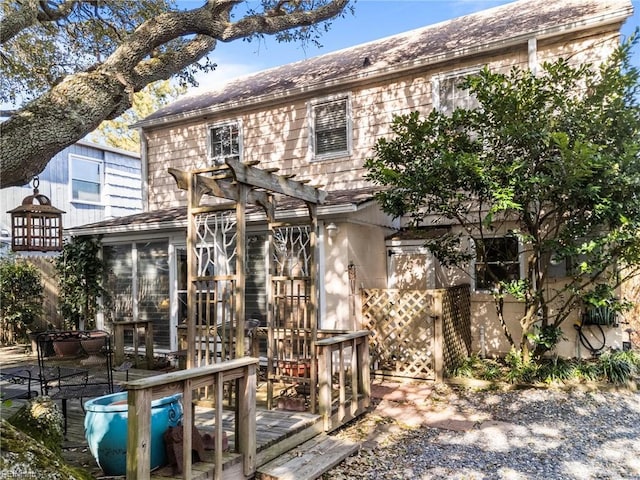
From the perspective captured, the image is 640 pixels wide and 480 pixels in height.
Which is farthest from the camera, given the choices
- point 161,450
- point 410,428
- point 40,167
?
point 410,428

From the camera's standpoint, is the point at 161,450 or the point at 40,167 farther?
the point at 40,167

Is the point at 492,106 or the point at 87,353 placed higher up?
the point at 492,106

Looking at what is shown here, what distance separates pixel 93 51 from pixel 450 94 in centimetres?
700

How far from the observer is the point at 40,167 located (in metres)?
4.73

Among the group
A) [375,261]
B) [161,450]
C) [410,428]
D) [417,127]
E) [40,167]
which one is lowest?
[410,428]

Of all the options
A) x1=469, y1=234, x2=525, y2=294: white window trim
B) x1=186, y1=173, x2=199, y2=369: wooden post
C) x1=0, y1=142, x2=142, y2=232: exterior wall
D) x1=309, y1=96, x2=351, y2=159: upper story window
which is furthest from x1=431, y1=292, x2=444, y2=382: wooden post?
x1=0, y1=142, x2=142, y2=232: exterior wall

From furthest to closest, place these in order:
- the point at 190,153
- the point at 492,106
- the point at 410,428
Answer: the point at 190,153
the point at 492,106
the point at 410,428

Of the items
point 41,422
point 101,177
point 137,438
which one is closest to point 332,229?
point 41,422

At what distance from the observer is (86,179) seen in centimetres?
1505

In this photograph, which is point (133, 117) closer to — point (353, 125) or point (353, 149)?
point (353, 125)

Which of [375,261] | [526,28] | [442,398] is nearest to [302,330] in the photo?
[442,398]

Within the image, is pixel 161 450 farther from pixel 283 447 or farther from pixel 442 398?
pixel 442 398

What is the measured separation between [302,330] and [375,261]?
3067mm

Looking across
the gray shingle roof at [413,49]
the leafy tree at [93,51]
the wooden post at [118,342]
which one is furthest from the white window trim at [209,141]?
the wooden post at [118,342]
